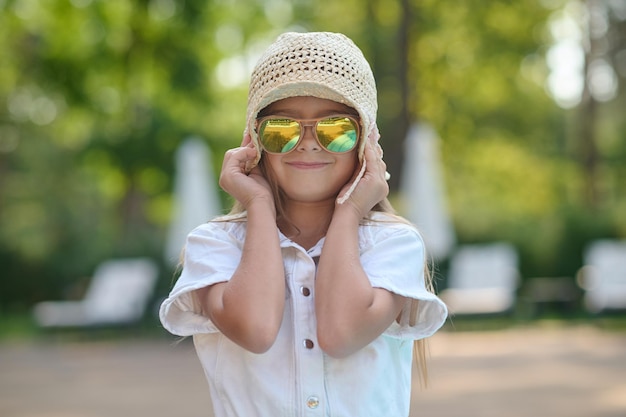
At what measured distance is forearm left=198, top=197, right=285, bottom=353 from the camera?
6.81 ft

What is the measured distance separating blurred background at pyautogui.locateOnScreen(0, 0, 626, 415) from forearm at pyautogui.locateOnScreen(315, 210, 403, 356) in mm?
9251

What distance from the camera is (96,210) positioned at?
3144 centimetres

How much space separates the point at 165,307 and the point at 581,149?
87.1ft

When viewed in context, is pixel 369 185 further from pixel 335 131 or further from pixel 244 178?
pixel 244 178

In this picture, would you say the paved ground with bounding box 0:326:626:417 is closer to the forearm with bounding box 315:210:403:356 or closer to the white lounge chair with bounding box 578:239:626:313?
the white lounge chair with bounding box 578:239:626:313

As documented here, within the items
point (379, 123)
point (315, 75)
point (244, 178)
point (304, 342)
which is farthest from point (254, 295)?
point (379, 123)

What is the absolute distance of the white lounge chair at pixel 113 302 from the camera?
14203 millimetres

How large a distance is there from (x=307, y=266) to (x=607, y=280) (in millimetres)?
13127

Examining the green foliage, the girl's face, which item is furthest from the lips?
the green foliage

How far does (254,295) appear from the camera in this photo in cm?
210

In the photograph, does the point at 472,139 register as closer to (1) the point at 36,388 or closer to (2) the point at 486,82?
(2) the point at 486,82

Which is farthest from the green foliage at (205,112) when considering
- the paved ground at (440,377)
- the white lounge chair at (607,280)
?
the paved ground at (440,377)

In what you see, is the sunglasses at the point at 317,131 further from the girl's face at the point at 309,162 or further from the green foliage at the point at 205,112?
the green foliage at the point at 205,112

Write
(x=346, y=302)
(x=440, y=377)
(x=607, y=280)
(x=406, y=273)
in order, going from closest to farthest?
(x=346, y=302)
(x=406, y=273)
(x=440, y=377)
(x=607, y=280)
